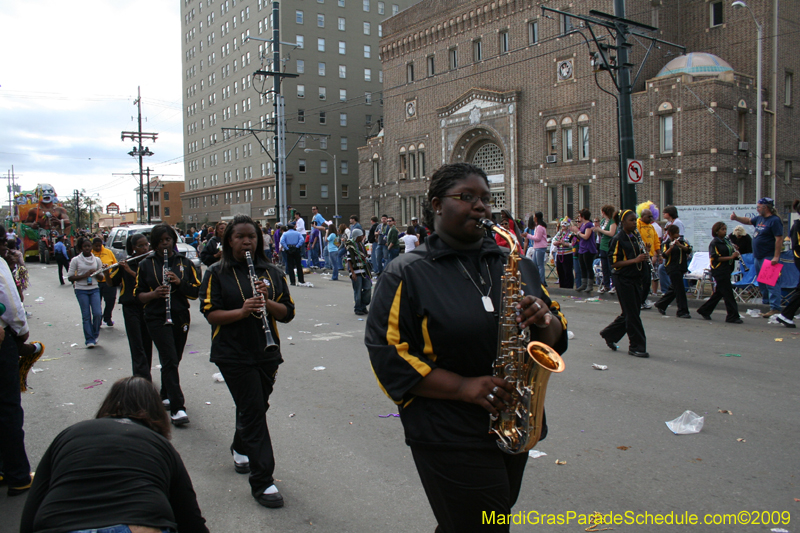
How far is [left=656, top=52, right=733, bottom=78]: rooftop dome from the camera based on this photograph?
28.7m

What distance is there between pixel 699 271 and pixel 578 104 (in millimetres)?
21282

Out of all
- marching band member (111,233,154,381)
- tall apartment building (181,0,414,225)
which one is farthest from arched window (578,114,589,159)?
tall apartment building (181,0,414,225)

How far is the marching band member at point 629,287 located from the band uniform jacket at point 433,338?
241 inches

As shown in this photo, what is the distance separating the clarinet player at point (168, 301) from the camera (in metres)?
5.72

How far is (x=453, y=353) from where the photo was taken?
2.31 meters

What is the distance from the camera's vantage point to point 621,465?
14.6ft

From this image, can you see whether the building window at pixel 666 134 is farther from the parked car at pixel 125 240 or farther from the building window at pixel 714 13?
the parked car at pixel 125 240

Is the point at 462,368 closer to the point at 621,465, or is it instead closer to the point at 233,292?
the point at 233,292

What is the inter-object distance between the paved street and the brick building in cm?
2227

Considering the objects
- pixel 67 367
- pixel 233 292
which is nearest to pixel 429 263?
pixel 233 292

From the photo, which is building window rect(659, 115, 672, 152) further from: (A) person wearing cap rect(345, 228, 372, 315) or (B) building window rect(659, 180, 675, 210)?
(A) person wearing cap rect(345, 228, 372, 315)

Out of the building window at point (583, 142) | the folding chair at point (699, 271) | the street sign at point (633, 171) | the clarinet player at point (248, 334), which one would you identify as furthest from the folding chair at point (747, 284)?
the building window at point (583, 142)

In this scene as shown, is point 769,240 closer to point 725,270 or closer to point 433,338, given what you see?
point 725,270

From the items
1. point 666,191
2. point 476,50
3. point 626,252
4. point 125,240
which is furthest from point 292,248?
point 476,50
